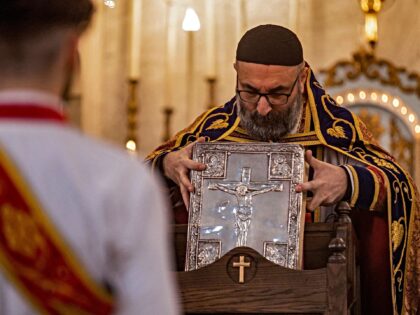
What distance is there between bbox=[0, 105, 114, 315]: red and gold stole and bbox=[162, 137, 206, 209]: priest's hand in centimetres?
196

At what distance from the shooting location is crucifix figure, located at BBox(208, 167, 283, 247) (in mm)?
3346

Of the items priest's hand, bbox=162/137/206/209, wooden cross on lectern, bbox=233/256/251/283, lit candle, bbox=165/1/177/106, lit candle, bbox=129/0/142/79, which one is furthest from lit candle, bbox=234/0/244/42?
wooden cross on lectern, bbox=233/256/251/283

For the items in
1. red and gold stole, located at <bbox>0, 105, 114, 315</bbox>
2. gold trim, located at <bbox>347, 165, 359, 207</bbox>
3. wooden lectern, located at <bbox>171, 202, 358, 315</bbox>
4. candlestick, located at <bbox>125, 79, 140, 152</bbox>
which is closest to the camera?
red and gold stole, located at <bbox>0, 105, 114, 315</bbox>

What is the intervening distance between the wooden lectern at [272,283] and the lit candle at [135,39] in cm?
399

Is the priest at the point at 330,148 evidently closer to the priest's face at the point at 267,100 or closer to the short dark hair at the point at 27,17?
the priest's face at the point at 267,100

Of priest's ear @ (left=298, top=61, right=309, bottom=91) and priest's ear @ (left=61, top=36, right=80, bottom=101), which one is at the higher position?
priest's ear @ (left=298, top=61, right=309, bottom=91)

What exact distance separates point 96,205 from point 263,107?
240cm

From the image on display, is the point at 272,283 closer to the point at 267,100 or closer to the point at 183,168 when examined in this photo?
the point at 183,168

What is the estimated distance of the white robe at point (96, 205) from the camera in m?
1.50

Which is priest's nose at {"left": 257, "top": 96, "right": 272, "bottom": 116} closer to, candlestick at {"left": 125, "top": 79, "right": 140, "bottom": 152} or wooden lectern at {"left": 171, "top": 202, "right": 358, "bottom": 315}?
wooden lectern at {"left": 171, "top": 202, "right": 358, "bottom": 315}

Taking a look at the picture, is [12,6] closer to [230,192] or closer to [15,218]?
[15,218]

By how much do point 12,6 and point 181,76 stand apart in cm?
595

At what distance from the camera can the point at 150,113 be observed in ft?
24.7

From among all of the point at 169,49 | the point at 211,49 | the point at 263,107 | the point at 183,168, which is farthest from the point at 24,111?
the point at 169,49
